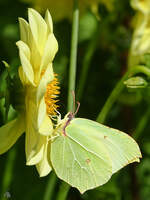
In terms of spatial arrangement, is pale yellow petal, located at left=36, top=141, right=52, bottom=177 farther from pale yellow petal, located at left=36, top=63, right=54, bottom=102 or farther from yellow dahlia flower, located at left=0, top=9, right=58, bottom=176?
pale yellow petal, located at left=36, top=63, right=54, bottom=102

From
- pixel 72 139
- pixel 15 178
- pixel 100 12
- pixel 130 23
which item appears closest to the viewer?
pixel 72 139

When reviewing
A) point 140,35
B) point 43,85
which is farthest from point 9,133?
point 140,35

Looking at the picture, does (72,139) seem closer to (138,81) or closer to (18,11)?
(138,81)

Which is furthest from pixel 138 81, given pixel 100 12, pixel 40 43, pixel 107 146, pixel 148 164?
pixel 148 164

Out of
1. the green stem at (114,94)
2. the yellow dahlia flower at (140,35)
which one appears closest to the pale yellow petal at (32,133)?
the green stem at (114,94)

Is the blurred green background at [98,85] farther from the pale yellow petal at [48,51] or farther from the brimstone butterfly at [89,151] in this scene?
the pale yellow petal at [48,51]

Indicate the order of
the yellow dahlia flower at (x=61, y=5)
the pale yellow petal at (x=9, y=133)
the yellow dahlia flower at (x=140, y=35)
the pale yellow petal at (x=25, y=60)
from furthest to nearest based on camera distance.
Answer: the yellow dahlia flower at (x=61, y=5) < the yellow dahlia flower at (x=140, y=35) < the pale yellow petal at (x=9, y=133) < the pale yellow petal at (x=25, y=60)
